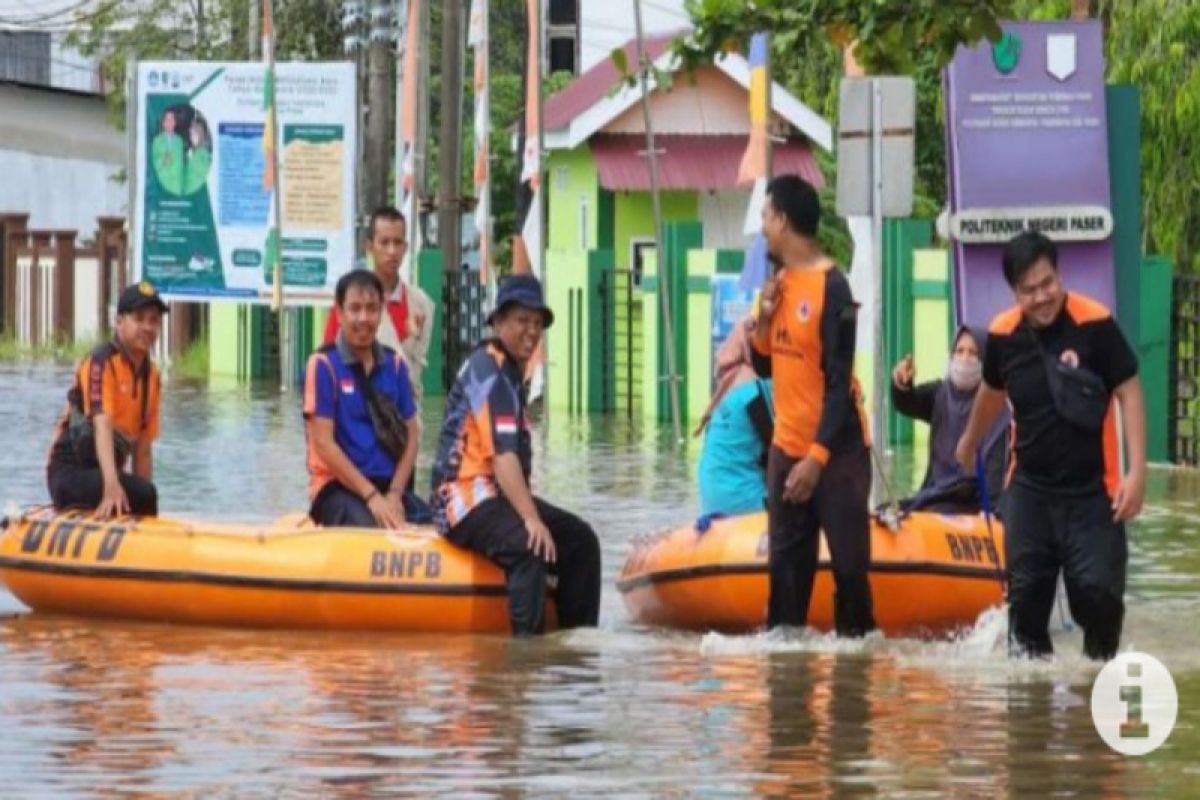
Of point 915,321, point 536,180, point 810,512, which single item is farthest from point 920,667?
point 536,180

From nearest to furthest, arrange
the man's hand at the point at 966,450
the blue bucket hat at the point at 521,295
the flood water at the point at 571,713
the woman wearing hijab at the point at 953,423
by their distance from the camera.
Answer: the flood water at the point at 571,713 → the man's hand at the point at 966,450 → the blue bucket hat at the point at 521,295 → the woman wearing hijab at the point at 953,423

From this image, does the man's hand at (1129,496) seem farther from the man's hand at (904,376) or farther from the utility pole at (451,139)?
the utility pole at (451,139)

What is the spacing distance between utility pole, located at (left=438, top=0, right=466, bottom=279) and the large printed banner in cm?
106

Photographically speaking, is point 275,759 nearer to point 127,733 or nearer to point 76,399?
point 127,733

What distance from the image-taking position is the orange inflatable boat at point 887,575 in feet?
50.9

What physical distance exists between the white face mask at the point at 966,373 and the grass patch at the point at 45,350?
126 ft

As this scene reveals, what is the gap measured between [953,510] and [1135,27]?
1549cm

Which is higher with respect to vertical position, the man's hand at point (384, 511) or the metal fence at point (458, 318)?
the metal fence at point (458, 318)

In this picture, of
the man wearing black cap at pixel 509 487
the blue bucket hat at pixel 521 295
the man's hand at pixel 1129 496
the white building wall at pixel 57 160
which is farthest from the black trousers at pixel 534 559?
the white building wall at pixel 57 160

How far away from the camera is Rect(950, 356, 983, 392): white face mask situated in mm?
15859

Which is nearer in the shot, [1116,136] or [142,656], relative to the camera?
[142,656]

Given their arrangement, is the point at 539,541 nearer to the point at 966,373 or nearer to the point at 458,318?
the point at 966,373

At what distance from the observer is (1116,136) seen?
23.9 metres

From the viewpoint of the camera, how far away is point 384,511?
1622 cm
